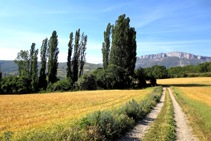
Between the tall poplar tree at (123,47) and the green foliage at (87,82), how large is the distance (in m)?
9.64

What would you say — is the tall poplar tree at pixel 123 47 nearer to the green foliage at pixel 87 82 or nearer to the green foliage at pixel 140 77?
the green foliage at pixel 140 77

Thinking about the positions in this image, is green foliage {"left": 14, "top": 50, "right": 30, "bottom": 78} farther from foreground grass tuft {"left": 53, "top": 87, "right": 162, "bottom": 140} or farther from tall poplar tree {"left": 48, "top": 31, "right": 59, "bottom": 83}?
foreground grass tuft {"left": 53, "top": 87, "right": 162, "bottom": 140}

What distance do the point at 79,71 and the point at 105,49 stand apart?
14.1 metres

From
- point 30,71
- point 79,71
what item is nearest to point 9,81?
point 30,71

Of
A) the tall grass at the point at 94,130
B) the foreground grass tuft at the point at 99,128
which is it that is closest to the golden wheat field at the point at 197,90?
the foreground grass tuft at the point at 99,128

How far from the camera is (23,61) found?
188ft

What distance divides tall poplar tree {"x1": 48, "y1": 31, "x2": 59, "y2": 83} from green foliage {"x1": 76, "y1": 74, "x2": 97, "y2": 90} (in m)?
11.0

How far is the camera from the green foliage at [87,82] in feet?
157

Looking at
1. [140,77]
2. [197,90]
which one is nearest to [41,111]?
[197,90]

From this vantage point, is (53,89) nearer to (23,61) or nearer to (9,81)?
(9,81)

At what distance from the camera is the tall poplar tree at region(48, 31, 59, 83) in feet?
170

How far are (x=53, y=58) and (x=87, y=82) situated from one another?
55.9 ft

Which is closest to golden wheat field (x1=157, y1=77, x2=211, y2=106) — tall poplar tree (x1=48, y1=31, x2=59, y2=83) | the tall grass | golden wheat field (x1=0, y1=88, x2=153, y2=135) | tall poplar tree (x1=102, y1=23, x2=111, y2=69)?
golden wheat field (x1=0, y1=88, x2=153, y2=135)

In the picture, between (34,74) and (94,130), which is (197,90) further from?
(34,74)
